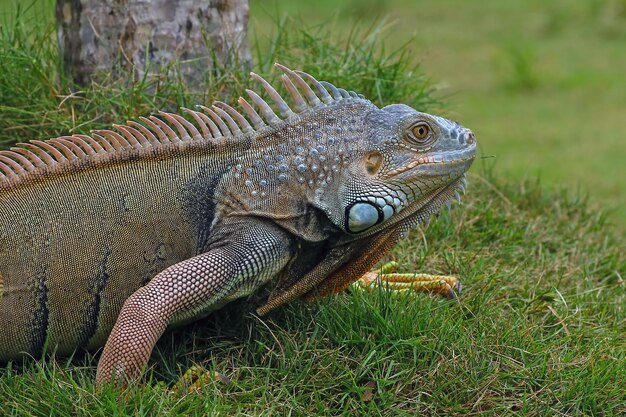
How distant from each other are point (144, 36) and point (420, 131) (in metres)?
2.05

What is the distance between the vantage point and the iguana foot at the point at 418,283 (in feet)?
16.0

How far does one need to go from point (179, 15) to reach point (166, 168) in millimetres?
1649

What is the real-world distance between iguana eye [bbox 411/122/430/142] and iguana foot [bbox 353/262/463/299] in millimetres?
763

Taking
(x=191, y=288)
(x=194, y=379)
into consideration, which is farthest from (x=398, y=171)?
(x=194, y=379)

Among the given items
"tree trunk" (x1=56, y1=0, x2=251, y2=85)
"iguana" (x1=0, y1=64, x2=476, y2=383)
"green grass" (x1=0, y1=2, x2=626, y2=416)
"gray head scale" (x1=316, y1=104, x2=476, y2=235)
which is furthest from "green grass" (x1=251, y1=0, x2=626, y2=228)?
"iguana" (x1=0, y1=64, x2=476, y2=383)

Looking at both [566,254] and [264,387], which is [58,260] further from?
[566,254]

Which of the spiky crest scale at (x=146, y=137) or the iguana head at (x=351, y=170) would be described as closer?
the iguana head at (x=351, y=170)

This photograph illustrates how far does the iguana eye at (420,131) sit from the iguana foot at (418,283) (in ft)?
2.50

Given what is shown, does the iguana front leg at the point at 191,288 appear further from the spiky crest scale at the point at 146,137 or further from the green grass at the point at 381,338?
the spiky crest scale at the point at 146,137

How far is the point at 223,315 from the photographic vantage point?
4668 mm

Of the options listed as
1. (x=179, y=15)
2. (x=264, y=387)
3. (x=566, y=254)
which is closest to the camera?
(x=264, y=387)

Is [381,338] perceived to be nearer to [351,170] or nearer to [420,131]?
[351,170]

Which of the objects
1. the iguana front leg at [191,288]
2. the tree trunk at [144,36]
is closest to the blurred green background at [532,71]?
the tree trunk at [144,36]

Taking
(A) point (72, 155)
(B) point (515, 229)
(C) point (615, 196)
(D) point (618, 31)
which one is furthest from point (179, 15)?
(D) point (618, 31)
